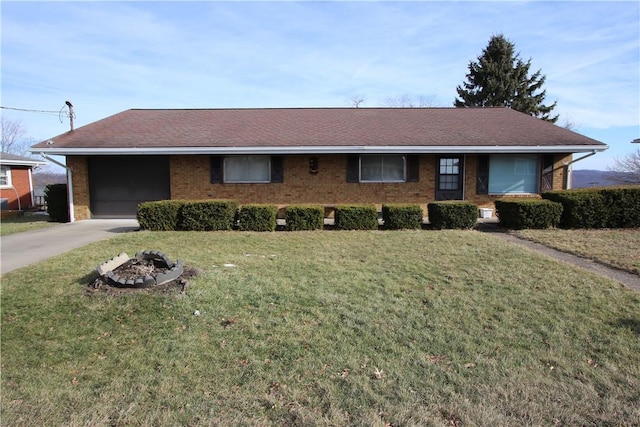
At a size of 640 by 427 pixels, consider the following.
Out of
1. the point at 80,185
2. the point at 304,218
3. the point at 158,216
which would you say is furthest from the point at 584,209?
the point at 80,185

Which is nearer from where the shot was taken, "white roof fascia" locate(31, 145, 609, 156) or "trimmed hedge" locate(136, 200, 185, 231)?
"trimmed hedge" locate(136, 200, 185, 231)

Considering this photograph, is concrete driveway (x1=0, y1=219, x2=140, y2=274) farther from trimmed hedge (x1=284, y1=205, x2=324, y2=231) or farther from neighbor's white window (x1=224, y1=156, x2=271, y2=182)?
trimmed hedge (x1=284, y1=205, x2=324, y2=231)

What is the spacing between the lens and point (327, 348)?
12.3 ft

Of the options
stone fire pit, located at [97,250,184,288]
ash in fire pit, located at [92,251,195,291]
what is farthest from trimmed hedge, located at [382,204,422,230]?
stone fire pit, located at [97,250,184,288]

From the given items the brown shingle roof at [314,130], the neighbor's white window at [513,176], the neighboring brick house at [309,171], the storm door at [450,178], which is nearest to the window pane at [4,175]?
the brown shingle roof at [314,130]

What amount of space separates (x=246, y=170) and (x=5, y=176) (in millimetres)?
13462

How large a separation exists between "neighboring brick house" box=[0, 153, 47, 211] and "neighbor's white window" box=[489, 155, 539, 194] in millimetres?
21452

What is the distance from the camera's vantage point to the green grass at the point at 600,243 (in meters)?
7.02

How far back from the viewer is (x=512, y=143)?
13281 millimetres

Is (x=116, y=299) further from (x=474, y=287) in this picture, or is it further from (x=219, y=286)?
(x=474, y=287)

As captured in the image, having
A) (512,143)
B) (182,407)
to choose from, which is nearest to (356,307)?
(182,407)

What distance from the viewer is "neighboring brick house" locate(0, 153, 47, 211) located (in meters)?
18.9

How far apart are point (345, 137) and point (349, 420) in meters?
12.0

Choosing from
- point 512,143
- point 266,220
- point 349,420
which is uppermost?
point 512,143
